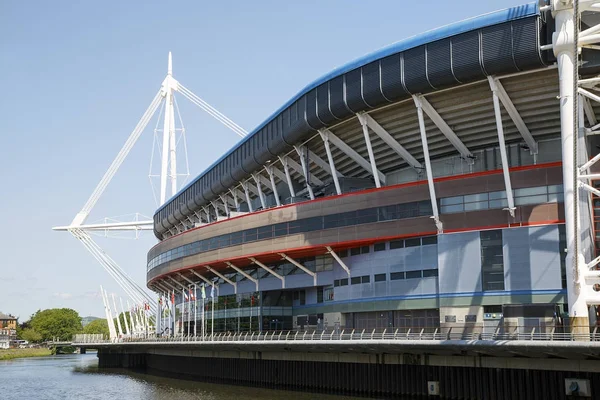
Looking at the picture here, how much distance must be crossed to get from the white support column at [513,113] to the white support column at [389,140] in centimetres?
907

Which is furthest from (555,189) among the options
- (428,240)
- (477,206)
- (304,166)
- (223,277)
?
(223,277)

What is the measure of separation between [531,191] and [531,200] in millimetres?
610

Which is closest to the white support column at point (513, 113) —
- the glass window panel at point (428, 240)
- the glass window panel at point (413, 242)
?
the glass window panel at point (428, 240)

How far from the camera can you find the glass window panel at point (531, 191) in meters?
49.5

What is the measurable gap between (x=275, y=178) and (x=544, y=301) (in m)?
35.4

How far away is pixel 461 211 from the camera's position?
52.3 m

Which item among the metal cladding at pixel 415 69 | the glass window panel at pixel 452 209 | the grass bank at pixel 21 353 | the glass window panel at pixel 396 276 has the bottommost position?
the grass bank at pixel 21 353

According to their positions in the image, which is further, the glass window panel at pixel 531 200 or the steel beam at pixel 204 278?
the steel beam at pixel 204 278

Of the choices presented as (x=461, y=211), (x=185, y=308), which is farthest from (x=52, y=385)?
(x=461, y=211)

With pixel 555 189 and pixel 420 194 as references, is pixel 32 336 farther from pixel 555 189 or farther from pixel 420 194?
pixel 555 189

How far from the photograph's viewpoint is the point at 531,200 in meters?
49.7

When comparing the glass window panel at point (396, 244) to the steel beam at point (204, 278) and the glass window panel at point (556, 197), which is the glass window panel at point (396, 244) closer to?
the glass window panel at point (556, 197)

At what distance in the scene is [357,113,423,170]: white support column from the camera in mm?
58031

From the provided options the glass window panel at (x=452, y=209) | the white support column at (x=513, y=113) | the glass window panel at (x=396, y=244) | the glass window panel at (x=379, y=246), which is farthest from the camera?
the glass window panel at (x=379, y=246)
